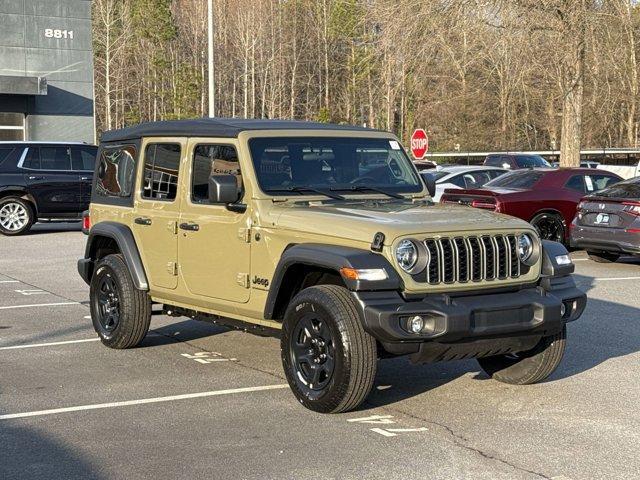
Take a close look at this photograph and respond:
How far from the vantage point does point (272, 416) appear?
701cm

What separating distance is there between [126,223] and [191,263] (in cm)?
117

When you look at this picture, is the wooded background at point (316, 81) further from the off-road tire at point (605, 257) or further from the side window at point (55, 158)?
the off-road tire at point (605, 257)

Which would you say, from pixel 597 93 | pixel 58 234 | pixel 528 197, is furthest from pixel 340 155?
pixel 597 93

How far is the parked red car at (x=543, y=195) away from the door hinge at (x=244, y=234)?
10.5 m

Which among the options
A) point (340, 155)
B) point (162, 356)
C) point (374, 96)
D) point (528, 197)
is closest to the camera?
point (340, 155)

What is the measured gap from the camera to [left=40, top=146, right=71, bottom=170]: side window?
72.5ft

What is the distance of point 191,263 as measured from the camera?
8500 mm

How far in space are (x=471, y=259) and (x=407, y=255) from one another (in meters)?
0.47

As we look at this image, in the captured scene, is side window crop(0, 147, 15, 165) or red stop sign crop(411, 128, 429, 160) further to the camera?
red stop sign crop(411, 128, 429, 160)

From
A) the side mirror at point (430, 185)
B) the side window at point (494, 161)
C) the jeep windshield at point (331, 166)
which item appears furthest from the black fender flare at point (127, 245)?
the side window at point (494, 161)

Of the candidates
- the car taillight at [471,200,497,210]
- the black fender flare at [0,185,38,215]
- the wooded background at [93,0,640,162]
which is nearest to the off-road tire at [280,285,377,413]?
the car taillight at [471,200,497,210]

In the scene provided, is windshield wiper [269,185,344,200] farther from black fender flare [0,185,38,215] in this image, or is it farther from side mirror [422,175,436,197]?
black fender flare [0,185,38,215]

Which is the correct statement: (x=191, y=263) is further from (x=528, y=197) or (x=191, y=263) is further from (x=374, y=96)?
(x=374, y=96)

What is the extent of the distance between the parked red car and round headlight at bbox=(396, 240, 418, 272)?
11.1 metres
